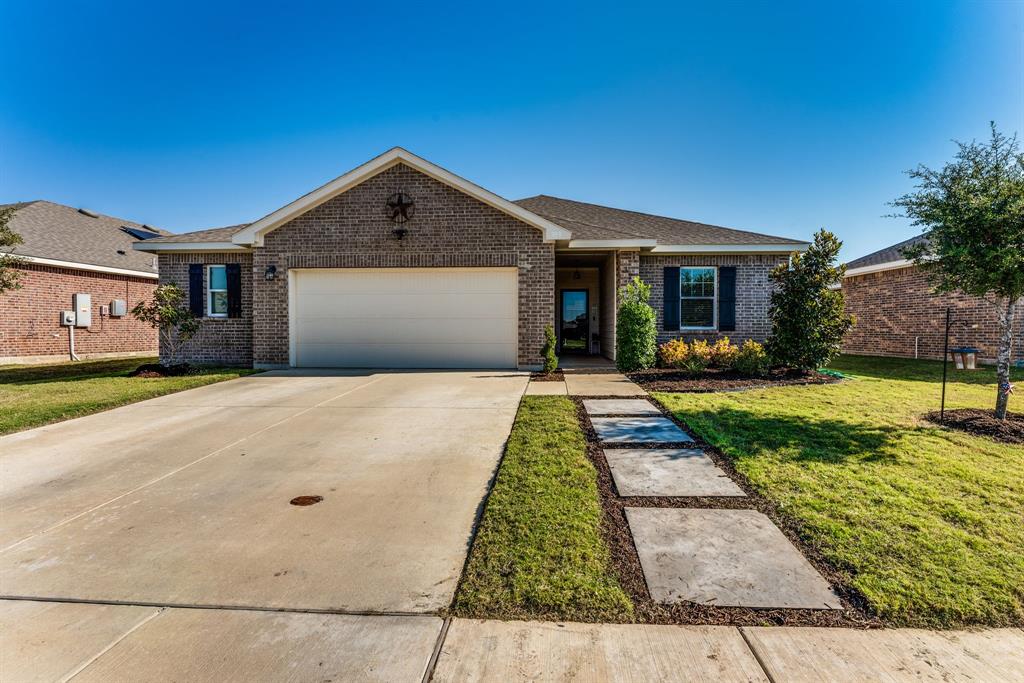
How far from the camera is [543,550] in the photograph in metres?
2.70

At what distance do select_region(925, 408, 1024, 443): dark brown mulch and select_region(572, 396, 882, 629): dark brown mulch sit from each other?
3628 mm

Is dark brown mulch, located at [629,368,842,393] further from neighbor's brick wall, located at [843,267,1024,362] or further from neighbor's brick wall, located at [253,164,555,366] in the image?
neighbor's brick wall, located at [843,267,1024,362]

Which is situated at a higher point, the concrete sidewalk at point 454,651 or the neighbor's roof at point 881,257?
the neighbor's roof at point 881,257

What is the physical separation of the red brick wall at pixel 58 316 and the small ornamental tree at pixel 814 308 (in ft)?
64.3

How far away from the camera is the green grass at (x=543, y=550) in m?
2.22

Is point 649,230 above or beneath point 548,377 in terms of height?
above

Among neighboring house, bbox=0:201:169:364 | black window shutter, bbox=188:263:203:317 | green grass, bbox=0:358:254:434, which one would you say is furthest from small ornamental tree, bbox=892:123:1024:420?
neighboring house, bbox=0:201:169:364

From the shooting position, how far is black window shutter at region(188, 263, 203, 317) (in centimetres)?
1222

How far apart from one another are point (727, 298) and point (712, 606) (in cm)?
1108

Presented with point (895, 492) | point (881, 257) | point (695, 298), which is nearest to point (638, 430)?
point (895, 492)

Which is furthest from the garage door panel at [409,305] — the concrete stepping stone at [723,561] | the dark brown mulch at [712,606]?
the concrete stepping stone at [723,561]

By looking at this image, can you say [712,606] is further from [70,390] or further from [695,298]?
[695,298]

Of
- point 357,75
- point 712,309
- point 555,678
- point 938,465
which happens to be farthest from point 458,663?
point 357,75

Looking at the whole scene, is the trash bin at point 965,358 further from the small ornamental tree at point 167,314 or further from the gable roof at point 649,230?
the small ornamental tree at point 167,314
